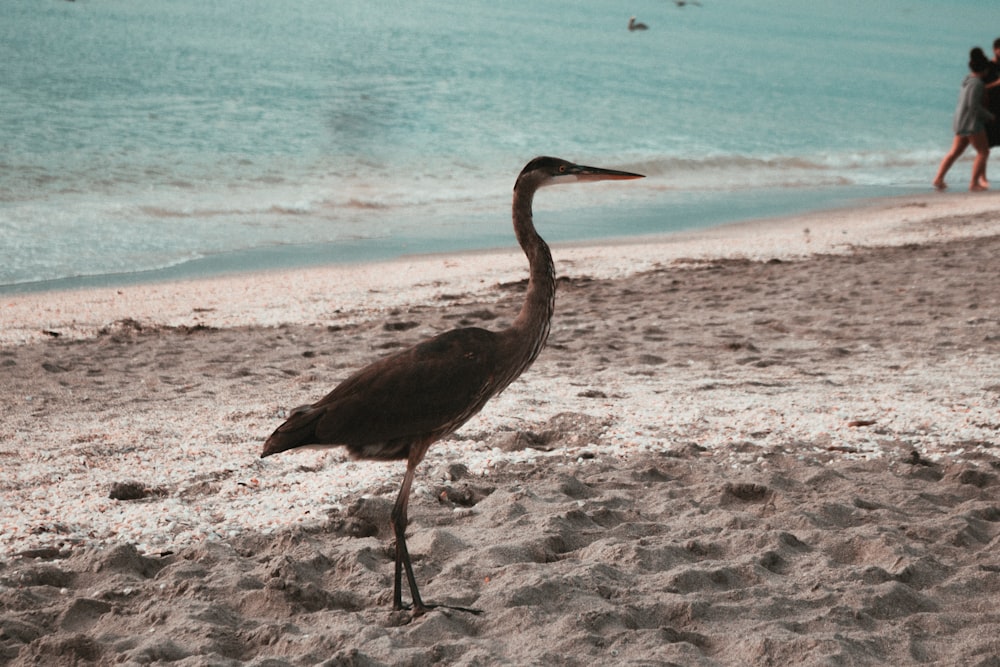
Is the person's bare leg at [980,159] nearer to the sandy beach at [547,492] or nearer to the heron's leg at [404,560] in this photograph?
the sandy beach at [547,492]

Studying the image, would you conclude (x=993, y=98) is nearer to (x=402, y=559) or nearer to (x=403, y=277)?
(x=403, y=277)

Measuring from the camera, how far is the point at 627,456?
5707 millimetres

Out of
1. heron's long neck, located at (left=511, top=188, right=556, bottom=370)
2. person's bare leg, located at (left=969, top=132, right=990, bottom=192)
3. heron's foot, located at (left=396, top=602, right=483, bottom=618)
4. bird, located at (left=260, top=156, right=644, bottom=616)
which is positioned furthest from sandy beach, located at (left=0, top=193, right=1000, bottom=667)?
person's bare leg, located at (left=969, top=132, right=990, bottom=192)

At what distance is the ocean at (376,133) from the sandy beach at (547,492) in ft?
15.0

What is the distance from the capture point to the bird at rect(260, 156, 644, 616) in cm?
411

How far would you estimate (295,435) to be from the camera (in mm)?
4164

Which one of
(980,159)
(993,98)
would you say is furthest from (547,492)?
(980,159)

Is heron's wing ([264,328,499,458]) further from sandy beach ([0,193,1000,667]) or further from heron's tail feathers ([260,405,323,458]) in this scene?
sandy beach ([0,193,1000,667])

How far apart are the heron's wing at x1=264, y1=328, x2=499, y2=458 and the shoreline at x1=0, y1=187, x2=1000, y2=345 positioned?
5140 mm

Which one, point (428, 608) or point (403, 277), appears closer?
point (428, 608)

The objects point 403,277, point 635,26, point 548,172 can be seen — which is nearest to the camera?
point 548,172

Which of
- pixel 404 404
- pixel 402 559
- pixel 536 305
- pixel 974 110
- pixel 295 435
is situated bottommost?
pixel 402 559

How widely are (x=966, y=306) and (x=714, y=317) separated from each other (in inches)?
81.0

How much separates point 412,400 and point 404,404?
36mm
